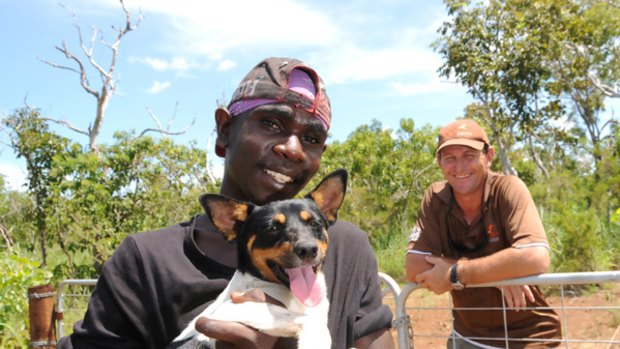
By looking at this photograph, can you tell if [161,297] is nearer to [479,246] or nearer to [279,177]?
[279,177]

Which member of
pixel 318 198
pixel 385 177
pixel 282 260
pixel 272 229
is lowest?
pixel 282 260

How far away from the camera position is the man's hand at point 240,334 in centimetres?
155

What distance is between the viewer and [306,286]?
1824mm

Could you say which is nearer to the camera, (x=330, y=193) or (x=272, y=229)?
(x=272, y=229)

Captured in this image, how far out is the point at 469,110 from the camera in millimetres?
18000

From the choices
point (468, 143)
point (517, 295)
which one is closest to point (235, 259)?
point (517, 295)

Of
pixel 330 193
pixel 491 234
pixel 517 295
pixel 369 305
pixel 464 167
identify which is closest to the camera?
pixel 369 305

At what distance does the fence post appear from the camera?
14.5 feet

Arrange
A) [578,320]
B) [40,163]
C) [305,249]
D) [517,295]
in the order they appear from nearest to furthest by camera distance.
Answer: [305,249] < [517,295] < [578,320] < [40,163]

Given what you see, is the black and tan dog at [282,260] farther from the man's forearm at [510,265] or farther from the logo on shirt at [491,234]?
the logo on shirt at [491,234]

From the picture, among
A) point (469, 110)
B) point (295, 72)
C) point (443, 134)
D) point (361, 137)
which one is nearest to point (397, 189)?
point (361, 137)

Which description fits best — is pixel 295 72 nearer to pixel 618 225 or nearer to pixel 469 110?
pixel 618 225

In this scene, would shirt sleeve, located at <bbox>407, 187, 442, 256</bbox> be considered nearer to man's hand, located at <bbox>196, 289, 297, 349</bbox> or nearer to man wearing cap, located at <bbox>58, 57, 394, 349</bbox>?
man wearing cap, located at <bbox>58, 57, 394, 349</bbox>

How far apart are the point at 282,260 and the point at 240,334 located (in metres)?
0.34
